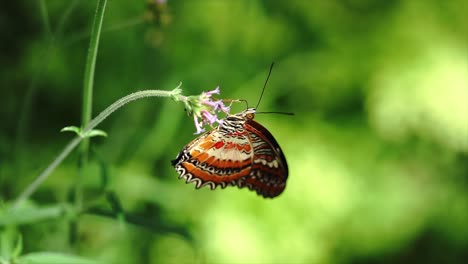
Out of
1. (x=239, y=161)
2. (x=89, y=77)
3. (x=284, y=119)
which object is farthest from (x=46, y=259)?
(x=284, y=119)

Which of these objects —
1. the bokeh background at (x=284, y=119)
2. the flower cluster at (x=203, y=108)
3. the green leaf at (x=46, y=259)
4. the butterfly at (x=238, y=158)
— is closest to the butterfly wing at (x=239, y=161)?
the butterfly at (x=238, y=158)

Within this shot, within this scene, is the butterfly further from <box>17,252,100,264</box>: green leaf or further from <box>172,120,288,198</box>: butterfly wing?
<box>17,252,100,264</box>: green leaf

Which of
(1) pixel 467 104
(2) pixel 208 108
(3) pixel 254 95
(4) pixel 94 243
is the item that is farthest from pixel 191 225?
(1) pixel 467 104

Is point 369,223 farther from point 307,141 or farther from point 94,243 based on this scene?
point 94,243

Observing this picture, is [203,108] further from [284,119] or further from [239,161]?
[284,119]

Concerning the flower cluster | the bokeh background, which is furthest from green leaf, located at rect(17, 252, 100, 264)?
the bokeh background
